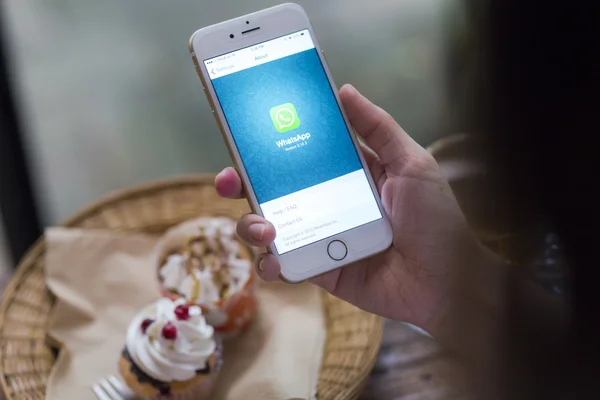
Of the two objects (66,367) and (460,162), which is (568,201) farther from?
(66,367)

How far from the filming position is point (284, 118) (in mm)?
712

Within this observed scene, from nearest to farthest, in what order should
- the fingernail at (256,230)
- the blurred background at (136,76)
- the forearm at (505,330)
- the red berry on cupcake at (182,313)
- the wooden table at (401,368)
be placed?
the forearm at (505,330), the wooden table at (401,368), the fingernail at (256,230), the red berry on cupcake at (182,313), the blurred background at (136,76)

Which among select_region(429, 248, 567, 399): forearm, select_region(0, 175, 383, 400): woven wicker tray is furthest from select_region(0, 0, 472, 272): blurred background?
select_region(429, 248, 567, 399): forearm

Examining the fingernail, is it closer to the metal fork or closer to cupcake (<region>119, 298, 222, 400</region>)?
cupcake (<region>119, 298, 222, 400</region>)

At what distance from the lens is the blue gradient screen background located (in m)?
0.70

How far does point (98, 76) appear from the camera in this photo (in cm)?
159

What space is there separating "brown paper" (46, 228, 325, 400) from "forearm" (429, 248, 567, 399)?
0.54 meters

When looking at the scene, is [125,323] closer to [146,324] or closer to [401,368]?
[146,324]

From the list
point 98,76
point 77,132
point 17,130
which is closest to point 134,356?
point 17,130

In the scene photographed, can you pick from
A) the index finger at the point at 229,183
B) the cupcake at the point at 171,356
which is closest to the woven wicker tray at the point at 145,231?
the cupcake at the point at 171,356

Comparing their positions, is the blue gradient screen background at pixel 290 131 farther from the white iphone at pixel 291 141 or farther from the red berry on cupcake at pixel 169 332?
the red berry on cupcake at pixel 169 332

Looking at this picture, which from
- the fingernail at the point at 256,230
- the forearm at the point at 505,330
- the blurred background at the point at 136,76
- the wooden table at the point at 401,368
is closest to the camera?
the forearm at the point at 505,330

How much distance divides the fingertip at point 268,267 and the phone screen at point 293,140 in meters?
0.02

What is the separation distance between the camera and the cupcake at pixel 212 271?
0.82 metres
